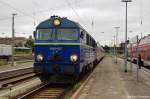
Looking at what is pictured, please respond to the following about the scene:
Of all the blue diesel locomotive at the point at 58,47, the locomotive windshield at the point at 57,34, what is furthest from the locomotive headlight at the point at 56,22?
the locomotive windshield at the point at 57,34

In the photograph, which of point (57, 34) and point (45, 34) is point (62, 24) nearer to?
point (57, 34)

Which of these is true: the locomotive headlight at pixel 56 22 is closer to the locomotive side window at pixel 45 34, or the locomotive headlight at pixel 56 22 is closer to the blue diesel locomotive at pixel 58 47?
the blue diesel locomotive at pixel 58 47

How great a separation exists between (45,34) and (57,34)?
676 millimetres

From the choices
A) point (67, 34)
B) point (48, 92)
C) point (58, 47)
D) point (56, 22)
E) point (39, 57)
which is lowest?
point (48, 92)

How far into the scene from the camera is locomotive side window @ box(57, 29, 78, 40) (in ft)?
64.0

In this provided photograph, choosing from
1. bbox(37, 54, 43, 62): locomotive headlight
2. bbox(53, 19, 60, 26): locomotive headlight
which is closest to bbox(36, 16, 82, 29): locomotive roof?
bbox(53, 19, 60, 26): locomotive headlight

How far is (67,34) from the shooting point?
64.5 feet

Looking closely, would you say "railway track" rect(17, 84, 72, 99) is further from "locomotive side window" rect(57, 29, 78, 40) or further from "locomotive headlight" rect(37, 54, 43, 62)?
"locomotive side window" rect(57, 29, 78, 40)

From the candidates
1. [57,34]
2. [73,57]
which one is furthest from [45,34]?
[73,57]

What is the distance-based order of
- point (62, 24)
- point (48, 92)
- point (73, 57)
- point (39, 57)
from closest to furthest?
point (48, 92)
point (73, 57)
point (39, 57)
point (62, 24)

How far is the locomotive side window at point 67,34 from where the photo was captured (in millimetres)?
19498

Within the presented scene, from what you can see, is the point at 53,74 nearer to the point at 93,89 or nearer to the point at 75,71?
the point at 75,71

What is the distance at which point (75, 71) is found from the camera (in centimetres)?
1888

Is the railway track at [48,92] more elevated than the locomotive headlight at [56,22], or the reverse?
the locomotive headlight at [56,22]
